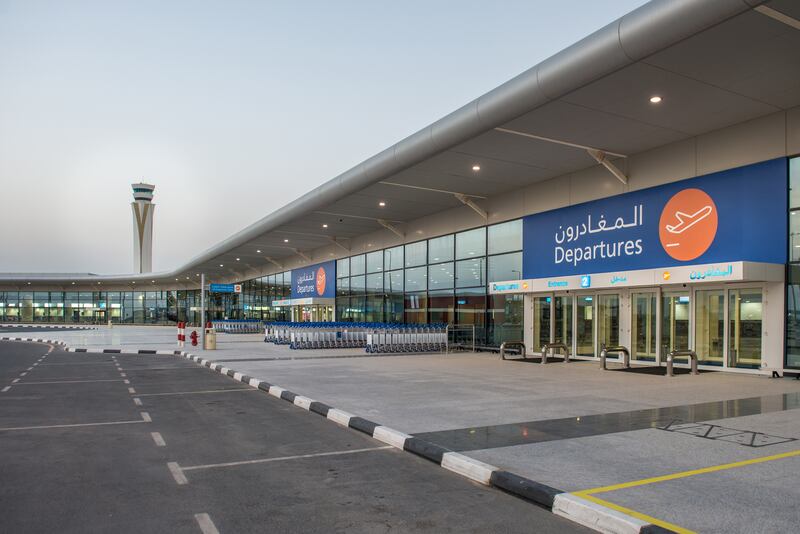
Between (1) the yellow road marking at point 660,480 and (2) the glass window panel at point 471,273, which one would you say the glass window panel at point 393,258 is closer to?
(2) the glass window panel at point 471,273

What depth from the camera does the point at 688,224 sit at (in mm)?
17312

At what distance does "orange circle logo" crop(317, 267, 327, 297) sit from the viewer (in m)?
44.0

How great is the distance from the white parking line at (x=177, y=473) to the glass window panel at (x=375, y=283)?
94.3 ft

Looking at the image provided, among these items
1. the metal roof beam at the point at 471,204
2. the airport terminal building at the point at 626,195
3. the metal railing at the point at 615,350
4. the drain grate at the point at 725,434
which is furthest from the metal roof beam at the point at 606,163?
the drain grate at the point at 725,434

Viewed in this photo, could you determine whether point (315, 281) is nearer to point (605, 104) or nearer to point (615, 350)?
point (615, 350)

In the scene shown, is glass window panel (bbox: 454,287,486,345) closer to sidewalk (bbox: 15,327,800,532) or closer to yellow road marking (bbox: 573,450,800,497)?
sidewalk (bbox: 15,327,800,532)

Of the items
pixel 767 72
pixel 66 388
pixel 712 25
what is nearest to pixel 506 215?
pixel 767 72

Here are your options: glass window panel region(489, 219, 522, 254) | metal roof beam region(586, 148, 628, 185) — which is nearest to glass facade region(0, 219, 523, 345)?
glass window panel region(489, 219, 522, 254)

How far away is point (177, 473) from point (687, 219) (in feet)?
51.4

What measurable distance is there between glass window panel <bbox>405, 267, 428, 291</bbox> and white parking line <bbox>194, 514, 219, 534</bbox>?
25931mm

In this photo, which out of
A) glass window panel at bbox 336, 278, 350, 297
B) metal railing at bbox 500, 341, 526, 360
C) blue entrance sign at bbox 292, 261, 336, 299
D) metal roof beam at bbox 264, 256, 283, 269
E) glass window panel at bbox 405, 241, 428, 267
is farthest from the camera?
metal roof beam at bbox 264, 256, 283, 269

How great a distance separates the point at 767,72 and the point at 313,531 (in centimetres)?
1313

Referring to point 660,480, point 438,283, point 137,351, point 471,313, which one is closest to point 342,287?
point 438,283

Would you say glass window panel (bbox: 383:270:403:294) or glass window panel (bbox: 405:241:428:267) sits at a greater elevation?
glass window panel (bbox: 405:241:428:267)
